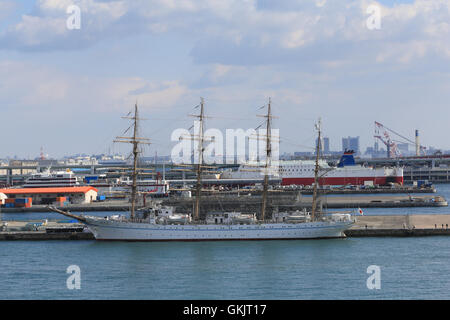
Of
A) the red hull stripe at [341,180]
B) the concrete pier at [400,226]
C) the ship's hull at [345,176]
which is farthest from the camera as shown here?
the ship's hull at [345,176]

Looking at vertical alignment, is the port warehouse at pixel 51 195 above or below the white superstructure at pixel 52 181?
below

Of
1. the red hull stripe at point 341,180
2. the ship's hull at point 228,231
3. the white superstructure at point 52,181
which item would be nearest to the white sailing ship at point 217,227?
the ship's hull at point 228,231

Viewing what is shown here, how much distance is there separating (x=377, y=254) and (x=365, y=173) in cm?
6193

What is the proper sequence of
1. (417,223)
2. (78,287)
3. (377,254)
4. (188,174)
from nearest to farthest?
(78,287) < (377,254) < (417,223) < (188,174)

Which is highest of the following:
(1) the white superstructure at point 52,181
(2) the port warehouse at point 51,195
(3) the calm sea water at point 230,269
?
(1) the white superstructure at point 52,181

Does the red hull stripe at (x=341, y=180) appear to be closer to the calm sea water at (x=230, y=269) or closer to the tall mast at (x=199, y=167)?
the tall mast at (x=199, y=167)

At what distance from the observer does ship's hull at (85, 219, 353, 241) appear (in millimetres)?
36406

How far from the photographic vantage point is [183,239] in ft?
120

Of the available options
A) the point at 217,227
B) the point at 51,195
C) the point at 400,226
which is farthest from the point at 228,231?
the point at 51,195

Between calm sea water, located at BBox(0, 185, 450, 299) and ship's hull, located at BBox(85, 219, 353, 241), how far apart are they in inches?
26.2

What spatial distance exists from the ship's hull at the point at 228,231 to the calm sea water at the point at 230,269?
2.18 ft

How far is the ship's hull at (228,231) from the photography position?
119 feet
